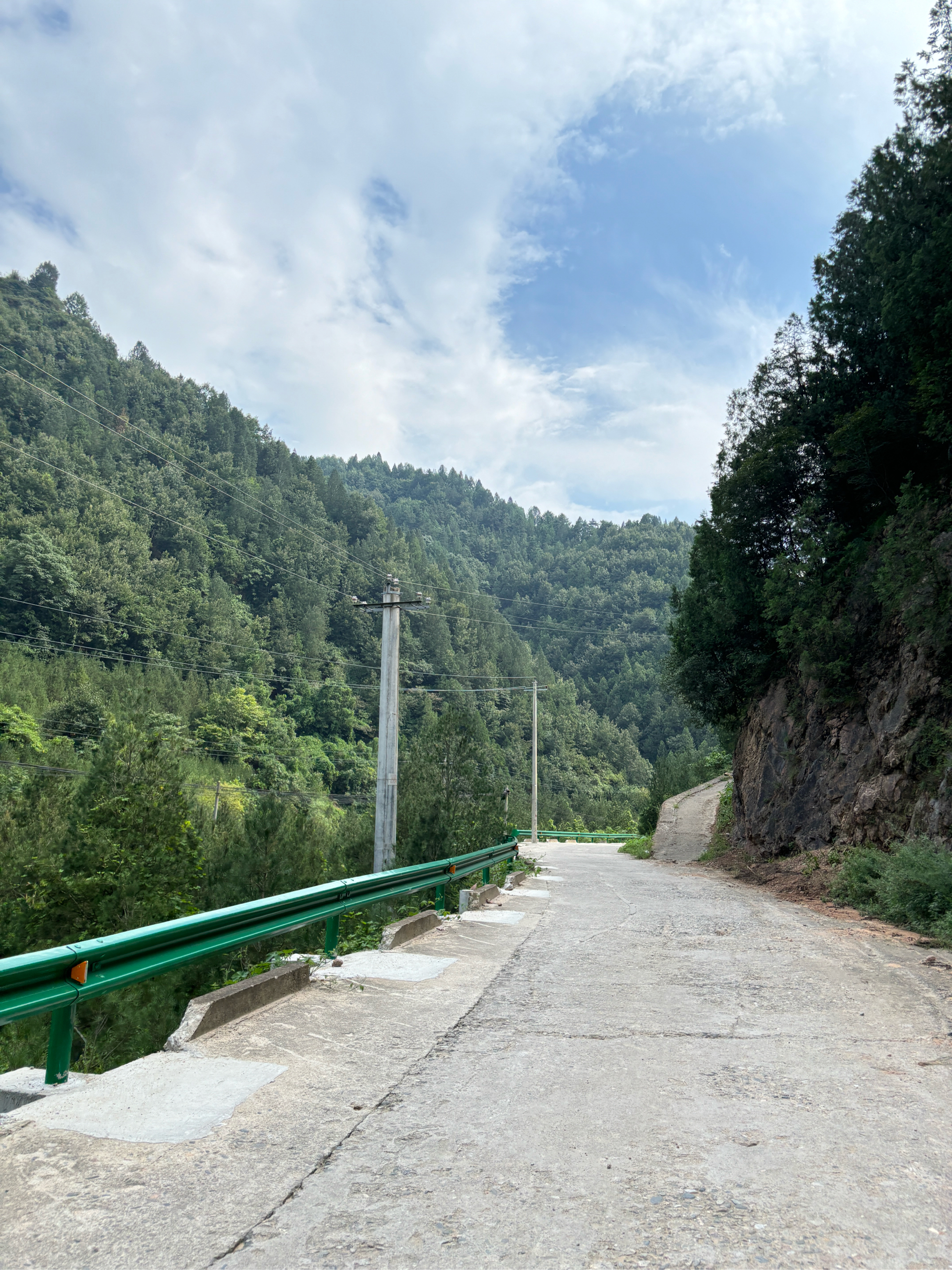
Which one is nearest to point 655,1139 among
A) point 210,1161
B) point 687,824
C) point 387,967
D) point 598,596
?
point 210,1161

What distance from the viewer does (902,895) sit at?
10719 mm

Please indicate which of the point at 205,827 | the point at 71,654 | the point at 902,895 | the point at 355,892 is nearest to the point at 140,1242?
the point at 355,892

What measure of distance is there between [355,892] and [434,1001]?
1.93 m

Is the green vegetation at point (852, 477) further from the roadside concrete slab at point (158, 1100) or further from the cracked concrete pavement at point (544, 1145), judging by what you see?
the roadside concrete slab at point (158, 1100)

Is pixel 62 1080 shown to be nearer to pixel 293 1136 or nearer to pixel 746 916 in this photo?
pixel 293 1136

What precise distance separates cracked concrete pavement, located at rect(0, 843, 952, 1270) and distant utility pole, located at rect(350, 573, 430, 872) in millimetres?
12767

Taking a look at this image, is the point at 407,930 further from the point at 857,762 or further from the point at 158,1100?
the point at 857,762

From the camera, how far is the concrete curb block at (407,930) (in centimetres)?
802

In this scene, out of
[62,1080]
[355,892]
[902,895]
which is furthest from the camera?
[902,895]

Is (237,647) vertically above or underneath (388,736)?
above

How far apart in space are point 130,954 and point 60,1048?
2.12 feet

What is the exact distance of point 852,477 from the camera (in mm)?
19750

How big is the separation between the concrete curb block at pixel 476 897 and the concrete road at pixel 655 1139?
3832mm

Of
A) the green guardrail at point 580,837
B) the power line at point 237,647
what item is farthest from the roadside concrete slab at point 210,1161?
the power line at point 237,647
